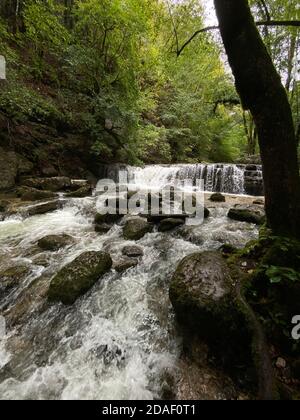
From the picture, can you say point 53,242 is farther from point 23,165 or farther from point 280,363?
point 23,165

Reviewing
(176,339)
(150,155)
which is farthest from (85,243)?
(150,155)

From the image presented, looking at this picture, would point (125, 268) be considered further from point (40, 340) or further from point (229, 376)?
point (229, 376)

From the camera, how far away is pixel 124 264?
12.2 feet

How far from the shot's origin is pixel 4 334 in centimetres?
270

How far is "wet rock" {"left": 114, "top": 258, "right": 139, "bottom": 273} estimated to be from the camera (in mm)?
3658

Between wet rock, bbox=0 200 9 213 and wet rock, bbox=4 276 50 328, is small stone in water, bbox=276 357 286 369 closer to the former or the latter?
wet rock, bbox=4 276 50 328

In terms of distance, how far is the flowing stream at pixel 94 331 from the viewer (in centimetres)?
217

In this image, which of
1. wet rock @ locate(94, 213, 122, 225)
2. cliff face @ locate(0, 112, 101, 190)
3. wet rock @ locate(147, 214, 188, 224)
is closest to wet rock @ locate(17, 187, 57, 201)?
cliff face @ locate(0, 112, 101, 190)

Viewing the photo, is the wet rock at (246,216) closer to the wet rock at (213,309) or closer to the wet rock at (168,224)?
the wet rock at (168,224)

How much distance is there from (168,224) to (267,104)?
10.3 ft

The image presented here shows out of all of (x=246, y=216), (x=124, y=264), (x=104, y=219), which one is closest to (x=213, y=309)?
(x=124, y=264)

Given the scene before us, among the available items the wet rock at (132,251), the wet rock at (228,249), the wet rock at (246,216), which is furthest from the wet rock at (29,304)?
Result: the wet rock at (246,216)

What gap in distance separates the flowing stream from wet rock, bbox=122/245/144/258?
0.11 meters
